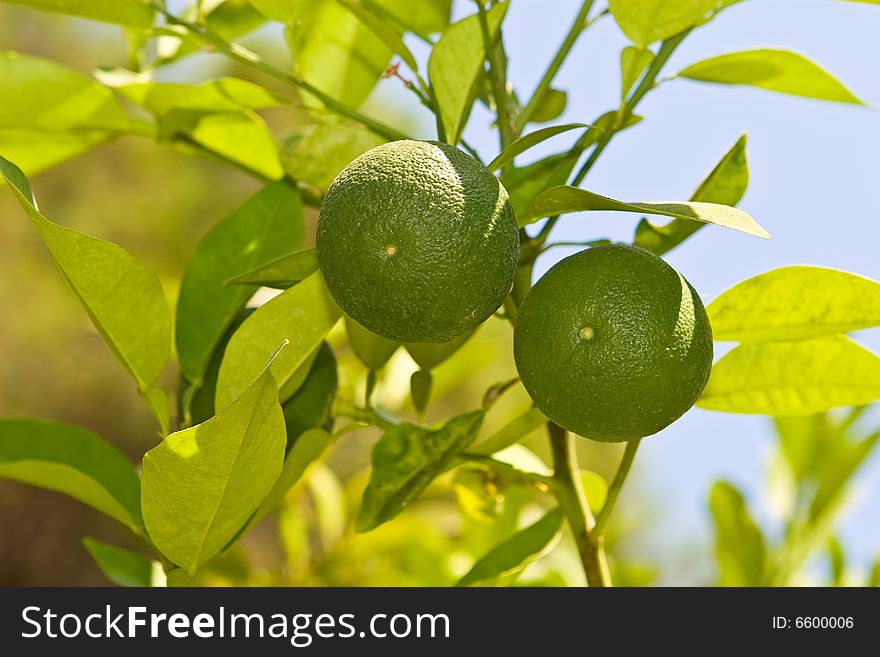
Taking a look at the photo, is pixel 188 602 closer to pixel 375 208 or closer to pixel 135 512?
pixel 135 512

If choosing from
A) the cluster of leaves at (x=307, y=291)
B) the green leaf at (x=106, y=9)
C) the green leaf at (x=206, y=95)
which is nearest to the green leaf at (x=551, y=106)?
the cluster of leaves at (x=307, y=291)

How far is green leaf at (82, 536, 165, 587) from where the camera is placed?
2.46ft

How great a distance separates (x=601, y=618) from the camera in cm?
63

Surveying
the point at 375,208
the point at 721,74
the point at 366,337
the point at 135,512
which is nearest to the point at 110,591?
the point at 135,512

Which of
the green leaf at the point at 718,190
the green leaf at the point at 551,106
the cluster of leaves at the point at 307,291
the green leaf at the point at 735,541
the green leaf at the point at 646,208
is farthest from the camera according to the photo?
the green leaf at the point at 735,541

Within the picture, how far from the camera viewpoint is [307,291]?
57cm

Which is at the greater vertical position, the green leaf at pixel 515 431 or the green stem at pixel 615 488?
the green leaf at pixel 515 431

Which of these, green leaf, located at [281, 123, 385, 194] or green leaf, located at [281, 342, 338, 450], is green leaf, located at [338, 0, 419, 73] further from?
green leaf, located at [281, 342, 338, 450]

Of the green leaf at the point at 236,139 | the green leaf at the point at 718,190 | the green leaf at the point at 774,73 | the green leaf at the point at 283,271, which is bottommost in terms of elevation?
the green leaf at the point at 283,271

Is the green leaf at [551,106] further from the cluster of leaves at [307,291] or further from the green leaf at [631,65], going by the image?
the green leaf at [631,65]

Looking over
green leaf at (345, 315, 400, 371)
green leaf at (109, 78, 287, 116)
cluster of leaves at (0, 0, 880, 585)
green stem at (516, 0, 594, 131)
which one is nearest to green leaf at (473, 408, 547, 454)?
cluster of leaves at (0, 0, 880, 585)

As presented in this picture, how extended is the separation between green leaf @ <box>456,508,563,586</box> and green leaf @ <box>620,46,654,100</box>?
355mm

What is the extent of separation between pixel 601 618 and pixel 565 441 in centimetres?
14

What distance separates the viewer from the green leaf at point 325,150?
66 centimetres
